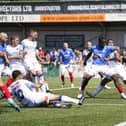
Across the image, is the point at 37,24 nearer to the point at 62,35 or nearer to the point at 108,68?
the point at 62,35

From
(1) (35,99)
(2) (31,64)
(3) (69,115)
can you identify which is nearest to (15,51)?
(2) (31,64)

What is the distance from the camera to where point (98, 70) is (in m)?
18.0

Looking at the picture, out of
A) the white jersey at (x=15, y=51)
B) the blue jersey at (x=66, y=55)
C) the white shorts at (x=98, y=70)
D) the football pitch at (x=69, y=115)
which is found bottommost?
the blue jersey at (x=66, y=55)

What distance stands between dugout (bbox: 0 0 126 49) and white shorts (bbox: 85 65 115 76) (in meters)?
29.3

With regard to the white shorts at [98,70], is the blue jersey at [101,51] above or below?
above

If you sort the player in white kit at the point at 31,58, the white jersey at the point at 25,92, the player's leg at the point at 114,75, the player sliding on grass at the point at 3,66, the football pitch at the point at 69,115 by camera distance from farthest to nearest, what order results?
the player in white kit at the point at 31,58, the player's leg at the point at 114,75, the white jersey at the point at 25,92, the player sliding on grass at the point at 3,66, the football pitch at the point at 69,115

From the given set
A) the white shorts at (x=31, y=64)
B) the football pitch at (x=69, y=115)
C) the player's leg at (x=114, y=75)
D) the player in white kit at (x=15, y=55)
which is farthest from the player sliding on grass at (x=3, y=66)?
the player's leg at (x=114, y=75)

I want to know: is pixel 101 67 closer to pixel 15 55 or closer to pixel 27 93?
pixel 15 55

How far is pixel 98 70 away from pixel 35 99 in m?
4.51

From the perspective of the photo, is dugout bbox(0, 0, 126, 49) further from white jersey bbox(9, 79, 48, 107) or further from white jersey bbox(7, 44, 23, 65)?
white jersey bbox(9, 79, 48, 107)

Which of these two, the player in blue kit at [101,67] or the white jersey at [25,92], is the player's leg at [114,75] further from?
the white jersey at [25,92]

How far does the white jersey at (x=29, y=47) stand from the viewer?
62.7 ft

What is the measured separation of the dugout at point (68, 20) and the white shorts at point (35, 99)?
110 ft

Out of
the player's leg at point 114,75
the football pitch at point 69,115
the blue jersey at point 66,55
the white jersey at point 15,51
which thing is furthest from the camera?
the blue jersey at point 66,55
